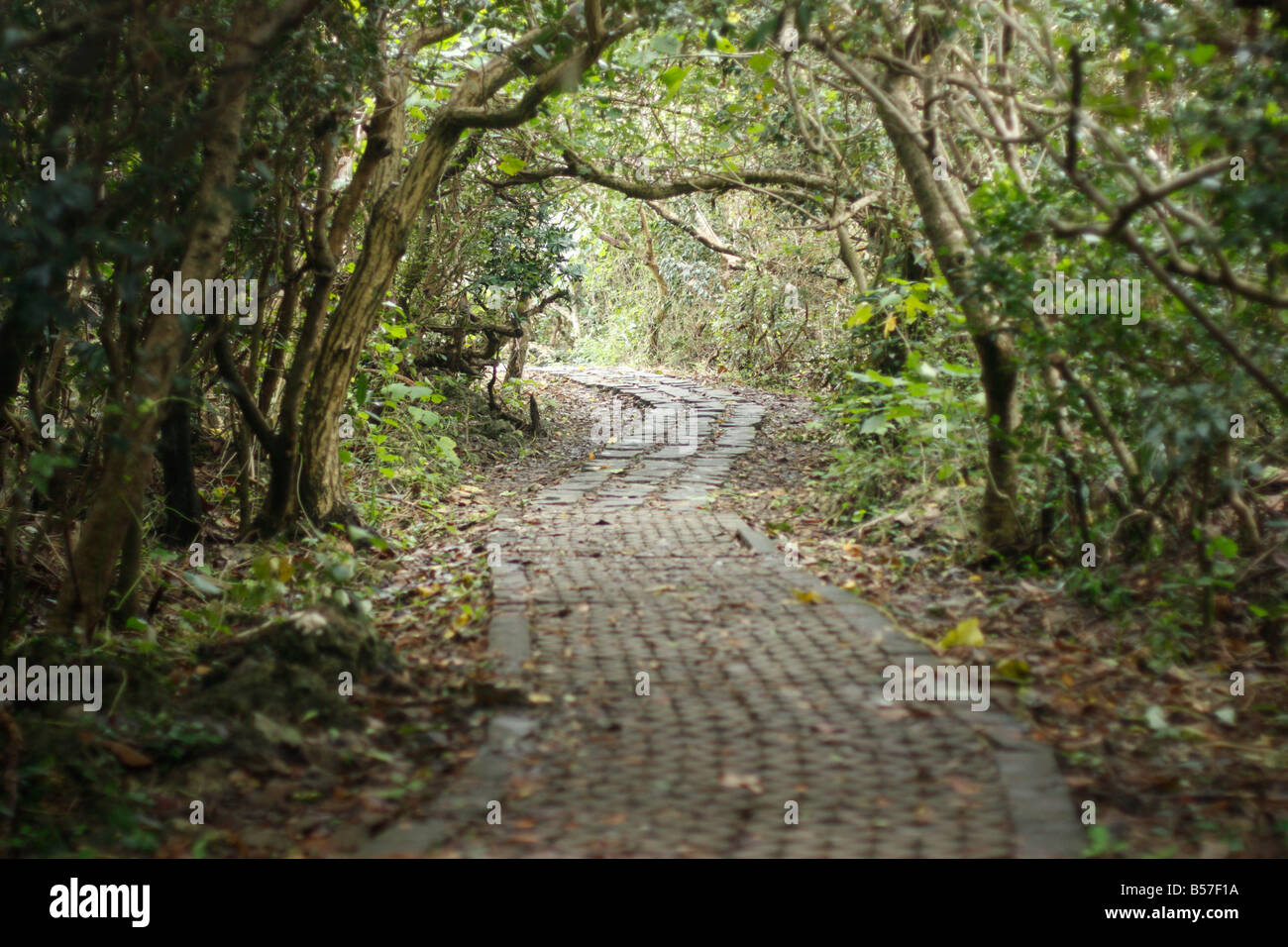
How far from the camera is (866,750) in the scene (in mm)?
3875

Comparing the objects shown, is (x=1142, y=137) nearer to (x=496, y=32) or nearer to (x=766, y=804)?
(x=766, y=804)

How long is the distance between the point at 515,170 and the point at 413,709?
620cm

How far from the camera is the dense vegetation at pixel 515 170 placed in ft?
13.6

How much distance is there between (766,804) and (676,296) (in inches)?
719

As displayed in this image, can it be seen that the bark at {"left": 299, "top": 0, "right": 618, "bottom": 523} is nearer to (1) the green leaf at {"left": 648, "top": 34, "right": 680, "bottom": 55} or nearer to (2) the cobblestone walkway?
(1) the green leaf at {"left": 648, "top": 34, "right": 680, "bottom": 55}

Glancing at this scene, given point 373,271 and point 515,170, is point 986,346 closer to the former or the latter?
point 373,271

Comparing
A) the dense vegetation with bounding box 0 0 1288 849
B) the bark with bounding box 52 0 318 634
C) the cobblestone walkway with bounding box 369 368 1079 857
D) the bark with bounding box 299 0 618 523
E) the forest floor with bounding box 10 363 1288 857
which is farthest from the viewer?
the bark with bounding box 299 0 618 523

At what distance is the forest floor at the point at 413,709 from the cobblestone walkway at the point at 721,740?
0.57 ft

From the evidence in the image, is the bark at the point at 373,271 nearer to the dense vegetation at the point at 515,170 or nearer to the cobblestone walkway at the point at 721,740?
the dense vegetation at the point at 515,170

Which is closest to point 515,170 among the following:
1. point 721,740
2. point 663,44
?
point 663,44

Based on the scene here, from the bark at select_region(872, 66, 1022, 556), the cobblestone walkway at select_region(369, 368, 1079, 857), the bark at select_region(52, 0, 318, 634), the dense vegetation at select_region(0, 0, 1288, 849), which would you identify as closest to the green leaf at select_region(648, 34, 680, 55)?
the dense vegetation at select_region(0, 0, 1288, 849)

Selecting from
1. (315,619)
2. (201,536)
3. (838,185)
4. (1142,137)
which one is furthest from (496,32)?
(315,619)

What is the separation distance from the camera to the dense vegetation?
414 centimetres

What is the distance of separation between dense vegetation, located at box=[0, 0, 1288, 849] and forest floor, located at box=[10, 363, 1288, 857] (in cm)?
12
